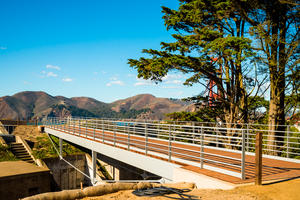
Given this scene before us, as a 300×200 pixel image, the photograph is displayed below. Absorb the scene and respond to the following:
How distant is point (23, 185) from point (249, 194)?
14.3 meters

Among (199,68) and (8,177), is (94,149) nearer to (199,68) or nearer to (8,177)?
(8,177)

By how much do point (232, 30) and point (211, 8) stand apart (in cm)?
249

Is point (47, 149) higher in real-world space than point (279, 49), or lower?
lower

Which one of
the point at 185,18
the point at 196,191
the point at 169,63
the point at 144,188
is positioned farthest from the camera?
the point at 185,18

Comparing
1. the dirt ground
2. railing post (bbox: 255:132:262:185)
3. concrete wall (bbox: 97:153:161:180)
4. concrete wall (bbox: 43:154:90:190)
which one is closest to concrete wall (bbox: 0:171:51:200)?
concrete wall (bbox: 43:154:90:190)

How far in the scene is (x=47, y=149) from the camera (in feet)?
78.0

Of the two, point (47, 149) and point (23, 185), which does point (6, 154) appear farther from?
point (23, 185)

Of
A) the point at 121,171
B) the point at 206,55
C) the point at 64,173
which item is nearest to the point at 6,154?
the point at 64,173

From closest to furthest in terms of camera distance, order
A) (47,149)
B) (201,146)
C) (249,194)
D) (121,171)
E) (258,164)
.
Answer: (249,194) → (258,164) → (201,146) → (121,171) → (47,149)

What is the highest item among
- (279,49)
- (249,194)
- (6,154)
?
(279,49)

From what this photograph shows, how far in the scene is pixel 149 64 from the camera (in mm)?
17391

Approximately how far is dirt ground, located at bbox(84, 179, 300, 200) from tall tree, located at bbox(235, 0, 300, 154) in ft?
23.2

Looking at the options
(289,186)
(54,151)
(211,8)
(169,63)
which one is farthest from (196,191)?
(54,151)

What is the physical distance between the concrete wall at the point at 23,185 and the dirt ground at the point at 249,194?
10811 mm
